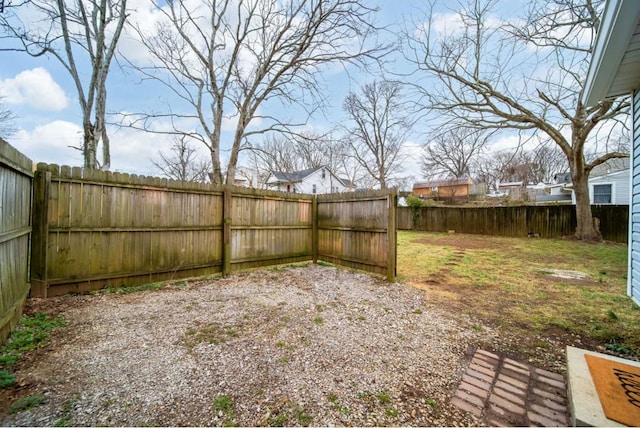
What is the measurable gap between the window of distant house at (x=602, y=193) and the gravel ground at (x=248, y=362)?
50.7ft

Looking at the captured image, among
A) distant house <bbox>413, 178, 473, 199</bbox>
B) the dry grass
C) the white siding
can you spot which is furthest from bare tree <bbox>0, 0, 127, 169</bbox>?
distant house <bbox>413, 178, 473, 199</bbox>

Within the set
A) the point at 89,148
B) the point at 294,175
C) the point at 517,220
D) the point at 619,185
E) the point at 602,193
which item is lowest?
the point at 517,220

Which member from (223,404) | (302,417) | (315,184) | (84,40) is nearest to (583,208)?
(302,417)

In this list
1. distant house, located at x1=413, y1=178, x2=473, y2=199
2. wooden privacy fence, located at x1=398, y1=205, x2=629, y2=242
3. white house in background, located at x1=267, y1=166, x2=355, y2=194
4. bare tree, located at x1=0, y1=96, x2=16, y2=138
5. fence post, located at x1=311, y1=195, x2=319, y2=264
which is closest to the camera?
fence post, located at x1=311, y1=195, x2=319, y2=264

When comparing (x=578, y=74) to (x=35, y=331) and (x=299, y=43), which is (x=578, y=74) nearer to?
(x=299, y=43)

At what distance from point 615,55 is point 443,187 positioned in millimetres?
30504

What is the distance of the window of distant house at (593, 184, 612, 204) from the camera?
1270 cm

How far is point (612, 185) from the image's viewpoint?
12.5m

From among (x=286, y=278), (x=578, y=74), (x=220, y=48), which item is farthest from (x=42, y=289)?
(x=578, y=74)

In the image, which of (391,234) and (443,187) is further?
(443,187)

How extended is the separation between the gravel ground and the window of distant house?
15.4 meters

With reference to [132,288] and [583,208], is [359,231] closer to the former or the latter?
[132,288]

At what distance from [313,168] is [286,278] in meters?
20.7

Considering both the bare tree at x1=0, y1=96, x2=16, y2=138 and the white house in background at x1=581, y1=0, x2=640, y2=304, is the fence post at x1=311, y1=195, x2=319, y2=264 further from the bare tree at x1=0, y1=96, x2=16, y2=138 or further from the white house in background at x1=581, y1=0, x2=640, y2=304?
the bare tree at x1=0, y1=96, x2=16, y2=138
